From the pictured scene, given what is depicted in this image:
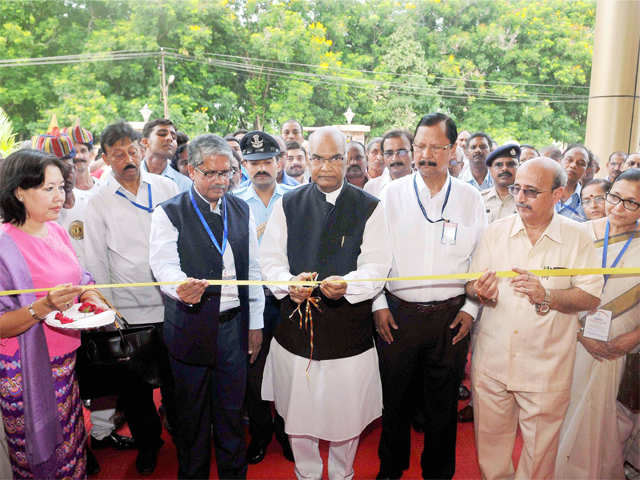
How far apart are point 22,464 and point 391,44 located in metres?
19.2

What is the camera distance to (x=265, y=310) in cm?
365

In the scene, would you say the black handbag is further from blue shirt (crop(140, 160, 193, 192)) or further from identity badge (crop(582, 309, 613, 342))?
identity badge (crop(582, 309, 613, 342))

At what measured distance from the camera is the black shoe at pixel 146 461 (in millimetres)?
3400

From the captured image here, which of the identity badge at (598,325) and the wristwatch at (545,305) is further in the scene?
the identity badge at (598,325)

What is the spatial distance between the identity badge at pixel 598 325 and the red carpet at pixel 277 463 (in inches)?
50.9

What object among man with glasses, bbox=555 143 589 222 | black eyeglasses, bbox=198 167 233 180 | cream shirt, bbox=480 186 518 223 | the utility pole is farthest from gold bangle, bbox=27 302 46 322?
the utility pole

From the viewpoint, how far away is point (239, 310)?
9.98ft

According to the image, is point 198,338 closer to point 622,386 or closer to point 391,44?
point 622,386

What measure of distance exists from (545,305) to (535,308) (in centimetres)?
8

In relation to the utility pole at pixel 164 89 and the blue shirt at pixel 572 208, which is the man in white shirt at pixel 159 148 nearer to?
the blue shirt at pixel 572 208

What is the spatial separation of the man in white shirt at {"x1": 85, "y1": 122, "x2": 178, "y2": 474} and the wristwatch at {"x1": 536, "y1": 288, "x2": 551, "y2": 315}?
2.53 meters

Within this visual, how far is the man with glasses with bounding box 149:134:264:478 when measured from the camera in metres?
2.82

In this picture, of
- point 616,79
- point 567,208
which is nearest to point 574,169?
point 567,208

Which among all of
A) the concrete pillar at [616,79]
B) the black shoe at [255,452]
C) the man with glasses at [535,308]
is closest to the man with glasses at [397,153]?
the man with glasses at [535,308]
